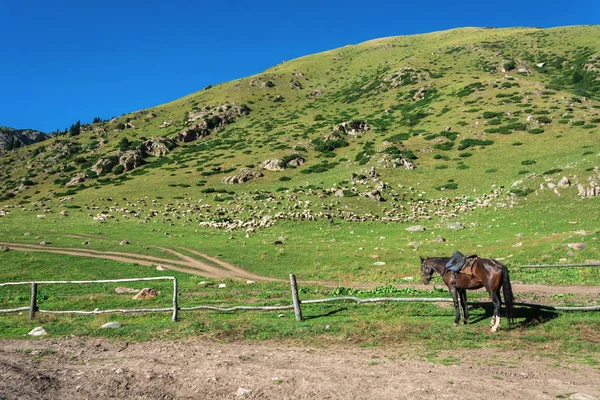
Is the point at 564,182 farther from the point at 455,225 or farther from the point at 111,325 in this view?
the point at 111,325

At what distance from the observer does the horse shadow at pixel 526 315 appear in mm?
13384

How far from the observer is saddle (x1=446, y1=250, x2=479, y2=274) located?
13820 mm

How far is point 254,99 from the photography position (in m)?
131

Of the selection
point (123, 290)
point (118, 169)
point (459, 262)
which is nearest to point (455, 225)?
point (459, 262)

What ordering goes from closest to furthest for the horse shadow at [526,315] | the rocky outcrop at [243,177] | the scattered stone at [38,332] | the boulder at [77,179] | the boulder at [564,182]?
the horse shadow at [526,315] < the scattered stone at [38,332] < the boulder at [564,182] < the rocky outcrop at [243,177] < the boulder at [77,179]

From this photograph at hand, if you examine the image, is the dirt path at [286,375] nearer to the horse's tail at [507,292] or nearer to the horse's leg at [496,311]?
the horse's leg at [496,311]

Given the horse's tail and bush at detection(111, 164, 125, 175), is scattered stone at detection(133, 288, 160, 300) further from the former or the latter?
bush at detection(111, 164, 125, 175)

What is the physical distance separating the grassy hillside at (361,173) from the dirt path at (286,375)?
47.7 ft

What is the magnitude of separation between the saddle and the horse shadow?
2179mm

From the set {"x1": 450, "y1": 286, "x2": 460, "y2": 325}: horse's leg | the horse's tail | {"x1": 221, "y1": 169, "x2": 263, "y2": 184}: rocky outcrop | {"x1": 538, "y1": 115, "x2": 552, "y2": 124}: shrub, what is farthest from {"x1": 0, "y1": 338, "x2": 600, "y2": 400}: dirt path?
{"x1": 538, "y1": 115, "x2": 552, "y2": 124}: shrub

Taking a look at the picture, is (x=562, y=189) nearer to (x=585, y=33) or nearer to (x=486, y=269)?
(x=486, y=269)

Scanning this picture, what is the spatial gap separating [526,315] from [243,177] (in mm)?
56493

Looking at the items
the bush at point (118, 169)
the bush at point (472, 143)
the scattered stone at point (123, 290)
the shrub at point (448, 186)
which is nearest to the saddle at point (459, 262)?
the scattered stone at point (123, 290)

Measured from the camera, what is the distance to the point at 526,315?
1432 centimetres
